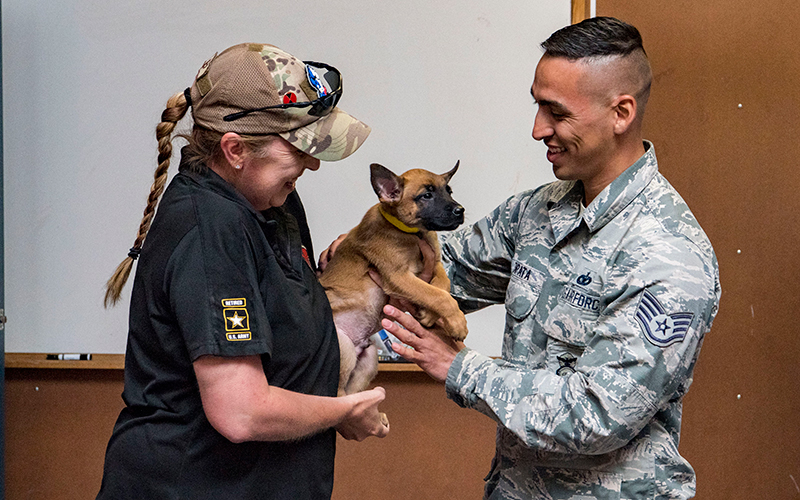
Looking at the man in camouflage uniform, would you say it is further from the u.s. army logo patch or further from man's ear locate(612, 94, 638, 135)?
the u.s. army logo patch

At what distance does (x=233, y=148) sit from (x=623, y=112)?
0.92 metres

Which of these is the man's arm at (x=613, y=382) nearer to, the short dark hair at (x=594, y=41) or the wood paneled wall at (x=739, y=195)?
the short dark hair at (x=594, y=41)

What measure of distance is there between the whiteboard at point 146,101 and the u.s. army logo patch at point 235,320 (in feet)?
5.73

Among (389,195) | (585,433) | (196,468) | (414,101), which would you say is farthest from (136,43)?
(585,433)

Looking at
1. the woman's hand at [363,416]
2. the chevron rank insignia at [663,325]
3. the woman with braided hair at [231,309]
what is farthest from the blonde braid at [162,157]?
the chevron rank insignia at [663,325]

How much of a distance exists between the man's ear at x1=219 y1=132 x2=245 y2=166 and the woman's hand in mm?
543

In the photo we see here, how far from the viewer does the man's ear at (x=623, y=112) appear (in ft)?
5.02

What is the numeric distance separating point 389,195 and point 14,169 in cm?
182

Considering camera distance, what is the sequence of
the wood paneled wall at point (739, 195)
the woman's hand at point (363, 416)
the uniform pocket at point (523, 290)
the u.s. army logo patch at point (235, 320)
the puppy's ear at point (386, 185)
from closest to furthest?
1. the u.s. army logo patch at point (235, 320)
2. the woman's hand at point (363, 416)
3. the uniform pocket at point (523, 290)
4. the puppy's ear at point (386, 185)
5. the wood paneled wall at point (739, 195)

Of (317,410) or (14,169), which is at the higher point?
(14,169)

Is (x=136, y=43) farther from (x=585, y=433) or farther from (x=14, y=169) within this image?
(x=585, y=433)

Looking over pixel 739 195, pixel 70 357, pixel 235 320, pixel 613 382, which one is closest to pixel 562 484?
pixel 613 382

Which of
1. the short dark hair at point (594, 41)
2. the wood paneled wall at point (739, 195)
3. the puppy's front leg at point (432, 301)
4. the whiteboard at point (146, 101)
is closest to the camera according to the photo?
the short dark hair at point (594, 41)

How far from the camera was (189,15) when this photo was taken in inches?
109
